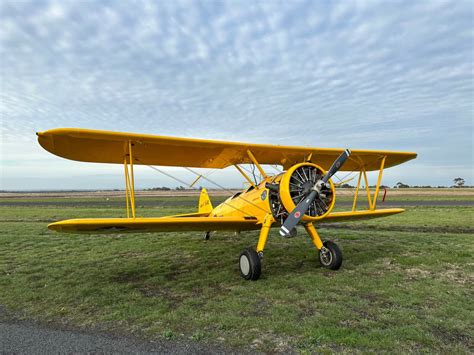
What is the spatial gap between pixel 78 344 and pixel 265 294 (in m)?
2.84

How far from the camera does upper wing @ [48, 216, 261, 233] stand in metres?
5.10

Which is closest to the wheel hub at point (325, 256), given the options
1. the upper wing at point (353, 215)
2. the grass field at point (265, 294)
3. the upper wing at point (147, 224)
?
the grass field at point (265, 294)

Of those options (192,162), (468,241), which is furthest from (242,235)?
(468,241)

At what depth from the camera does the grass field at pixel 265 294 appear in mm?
3746

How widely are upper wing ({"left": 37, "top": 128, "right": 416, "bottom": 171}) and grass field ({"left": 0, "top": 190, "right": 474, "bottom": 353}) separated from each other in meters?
2.54

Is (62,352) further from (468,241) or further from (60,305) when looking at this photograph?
(468,241)

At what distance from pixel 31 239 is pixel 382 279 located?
11.4 meters

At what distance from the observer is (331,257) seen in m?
6.57

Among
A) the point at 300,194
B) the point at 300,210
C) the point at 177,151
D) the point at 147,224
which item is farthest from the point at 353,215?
the point at 147,224

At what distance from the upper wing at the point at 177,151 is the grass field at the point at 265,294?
8.33ft

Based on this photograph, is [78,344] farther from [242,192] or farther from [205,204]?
[205,204]

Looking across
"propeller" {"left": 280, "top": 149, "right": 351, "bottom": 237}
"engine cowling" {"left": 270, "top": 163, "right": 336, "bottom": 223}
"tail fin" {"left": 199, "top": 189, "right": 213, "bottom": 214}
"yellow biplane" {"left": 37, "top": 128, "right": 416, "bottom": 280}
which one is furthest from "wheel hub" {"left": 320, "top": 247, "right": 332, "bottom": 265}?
"tail fin" {"left": 199, "top": 189, "right": 213, "bottom": 214}

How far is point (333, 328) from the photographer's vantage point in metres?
3.85

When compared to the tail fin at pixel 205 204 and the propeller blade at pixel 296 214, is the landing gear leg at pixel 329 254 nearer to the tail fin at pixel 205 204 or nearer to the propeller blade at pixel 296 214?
the propeller blade at pixel 296 214
